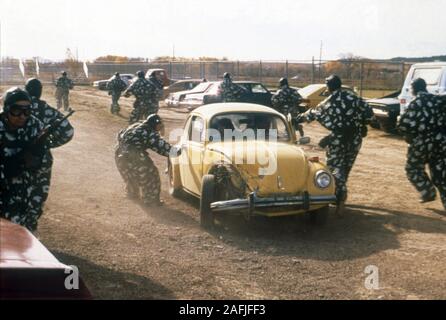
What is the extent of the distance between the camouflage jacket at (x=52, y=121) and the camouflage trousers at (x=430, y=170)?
16.9 ft

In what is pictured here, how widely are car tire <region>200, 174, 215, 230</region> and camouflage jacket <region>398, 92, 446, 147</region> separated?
10.6 ft

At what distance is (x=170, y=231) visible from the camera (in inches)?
299

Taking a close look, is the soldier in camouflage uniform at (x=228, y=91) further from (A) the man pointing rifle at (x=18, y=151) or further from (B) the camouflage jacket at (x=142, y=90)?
(A) the man pointing rifle at (x=18, y=151)

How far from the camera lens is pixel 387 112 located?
17.1m

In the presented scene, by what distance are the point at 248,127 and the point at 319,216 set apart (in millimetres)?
1762

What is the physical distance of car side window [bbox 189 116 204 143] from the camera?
8.66 metres

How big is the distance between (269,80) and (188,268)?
33587 millimetres

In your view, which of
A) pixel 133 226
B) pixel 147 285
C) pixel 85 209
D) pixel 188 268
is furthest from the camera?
pixel 85 209

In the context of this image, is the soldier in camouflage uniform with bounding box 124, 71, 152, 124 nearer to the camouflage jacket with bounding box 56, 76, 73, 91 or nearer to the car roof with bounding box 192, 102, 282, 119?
the camouflage jacket with bounding box 56, 76, 73, 91

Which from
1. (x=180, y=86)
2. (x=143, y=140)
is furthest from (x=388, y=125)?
(x=180, y=86)
